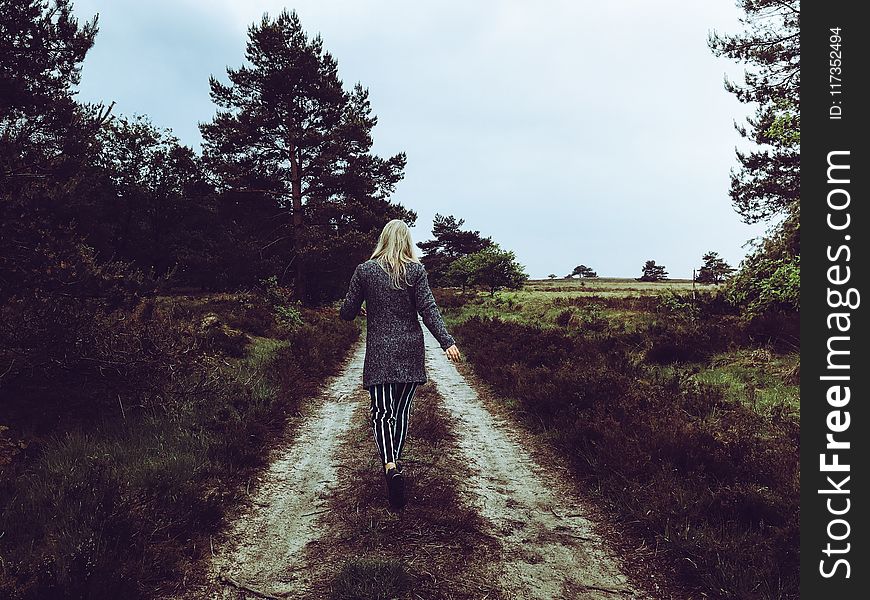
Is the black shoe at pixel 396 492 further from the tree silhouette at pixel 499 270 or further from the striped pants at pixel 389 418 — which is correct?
the tree silhouette at pixel 499 270

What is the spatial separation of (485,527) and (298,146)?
2126 centimetres

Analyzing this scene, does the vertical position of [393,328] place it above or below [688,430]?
above

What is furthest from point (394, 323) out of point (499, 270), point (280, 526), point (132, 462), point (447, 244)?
point (447, 244)

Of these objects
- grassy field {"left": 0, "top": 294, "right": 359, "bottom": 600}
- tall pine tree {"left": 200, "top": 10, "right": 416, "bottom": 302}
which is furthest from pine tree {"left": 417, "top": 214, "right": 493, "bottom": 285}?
grassy field {"left": 0, "top": 294, "right": 359, "bottom": 600}

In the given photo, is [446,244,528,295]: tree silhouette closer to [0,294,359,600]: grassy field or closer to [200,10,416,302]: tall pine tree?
[200,10,416,302]: tall pine tree

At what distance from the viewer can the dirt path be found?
322 centimetres

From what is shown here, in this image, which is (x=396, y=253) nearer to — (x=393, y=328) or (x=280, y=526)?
(x=393, y=328)

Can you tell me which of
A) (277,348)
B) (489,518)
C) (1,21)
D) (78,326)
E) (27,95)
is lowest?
(489,518)

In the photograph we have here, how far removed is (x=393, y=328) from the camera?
4.43 m

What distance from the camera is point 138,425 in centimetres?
584

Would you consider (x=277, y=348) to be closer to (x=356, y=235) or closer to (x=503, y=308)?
(x=356, y=235)

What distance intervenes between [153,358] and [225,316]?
25.9 ft

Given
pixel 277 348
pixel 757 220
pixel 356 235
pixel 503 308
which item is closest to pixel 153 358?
pixel 277 348

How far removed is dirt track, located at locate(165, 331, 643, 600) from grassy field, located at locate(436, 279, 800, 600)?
0.44 meters
